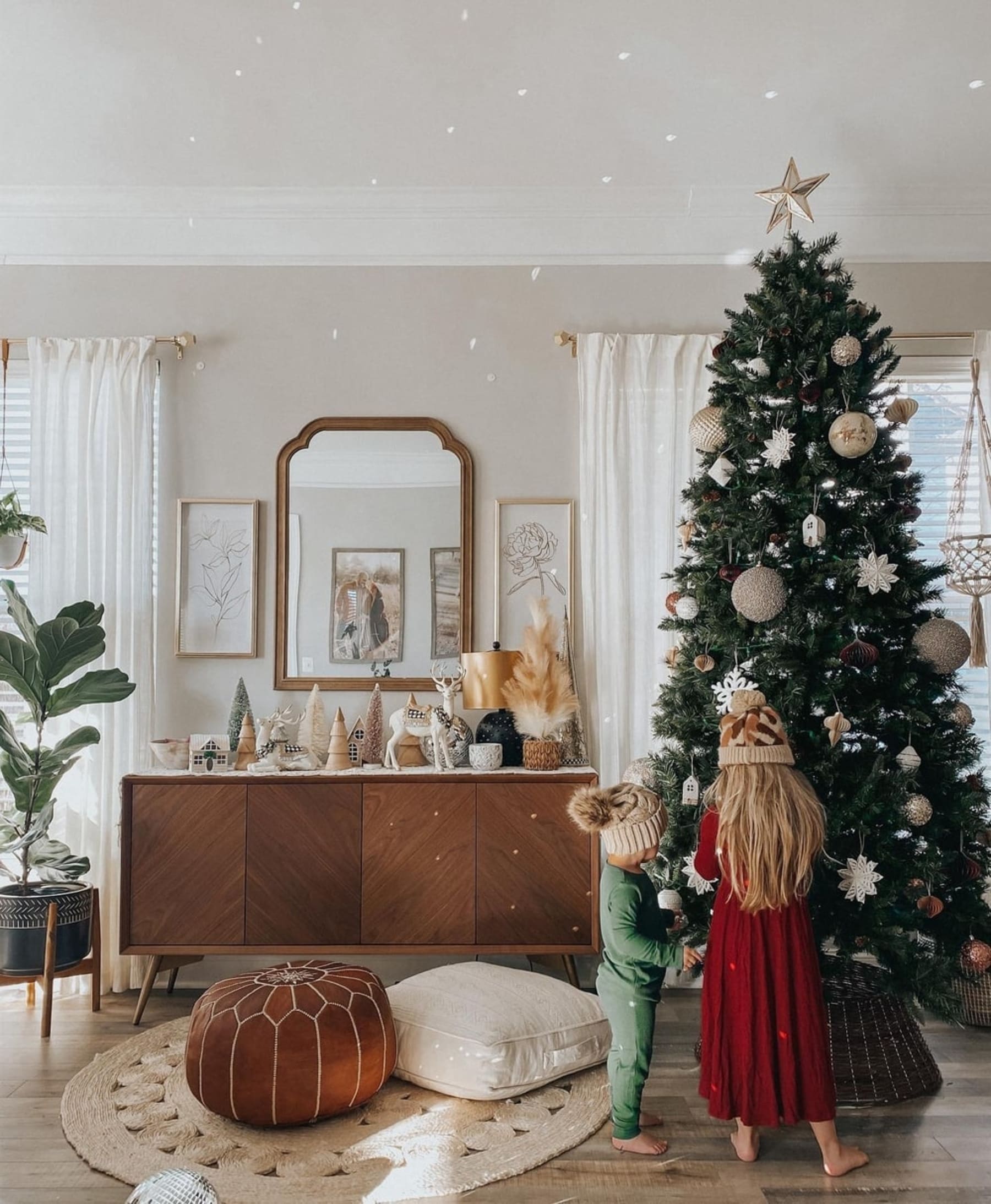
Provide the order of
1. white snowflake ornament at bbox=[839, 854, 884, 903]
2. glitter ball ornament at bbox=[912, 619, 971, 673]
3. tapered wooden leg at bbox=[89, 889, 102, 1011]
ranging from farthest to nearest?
tapered wooden leg at bbox=[89, 889, 102, 1011]
glitter ball ornament at bbox=[912, 619, 971, 673]
white snowflake ornament at bbox=[839, 854, 884, 903]

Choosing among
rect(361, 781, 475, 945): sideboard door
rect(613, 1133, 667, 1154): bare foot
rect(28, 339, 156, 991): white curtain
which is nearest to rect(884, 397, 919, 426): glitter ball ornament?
rect(361, 781, 475, 945): sideboard door

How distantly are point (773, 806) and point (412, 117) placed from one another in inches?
99.1

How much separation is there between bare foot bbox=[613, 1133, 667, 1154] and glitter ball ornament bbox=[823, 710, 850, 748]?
3.68 feet

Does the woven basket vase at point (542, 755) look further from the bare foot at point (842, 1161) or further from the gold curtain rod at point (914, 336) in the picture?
the gold curtain rod at point (914, 336)

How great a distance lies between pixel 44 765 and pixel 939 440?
3.61 meters

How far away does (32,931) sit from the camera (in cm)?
Answer: 311

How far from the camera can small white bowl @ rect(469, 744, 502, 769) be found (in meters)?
3.31

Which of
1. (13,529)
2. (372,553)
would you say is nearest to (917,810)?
(372,553)

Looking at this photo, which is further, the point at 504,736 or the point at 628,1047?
the point at 504,736

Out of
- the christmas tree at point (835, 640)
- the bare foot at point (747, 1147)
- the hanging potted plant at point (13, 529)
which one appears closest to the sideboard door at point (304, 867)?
the christmas tree at point (835, 640)

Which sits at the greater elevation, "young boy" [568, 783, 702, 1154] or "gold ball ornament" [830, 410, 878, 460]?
"gold ball ornament" [830, 410, 878, 460]

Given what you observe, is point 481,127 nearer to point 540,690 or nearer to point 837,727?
point 540,690

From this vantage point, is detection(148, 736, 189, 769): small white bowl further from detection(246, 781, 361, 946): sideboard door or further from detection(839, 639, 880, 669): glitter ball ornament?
detection(839, 639, 880, 669): glitter ball ornament

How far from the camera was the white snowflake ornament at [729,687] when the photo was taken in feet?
8.81
